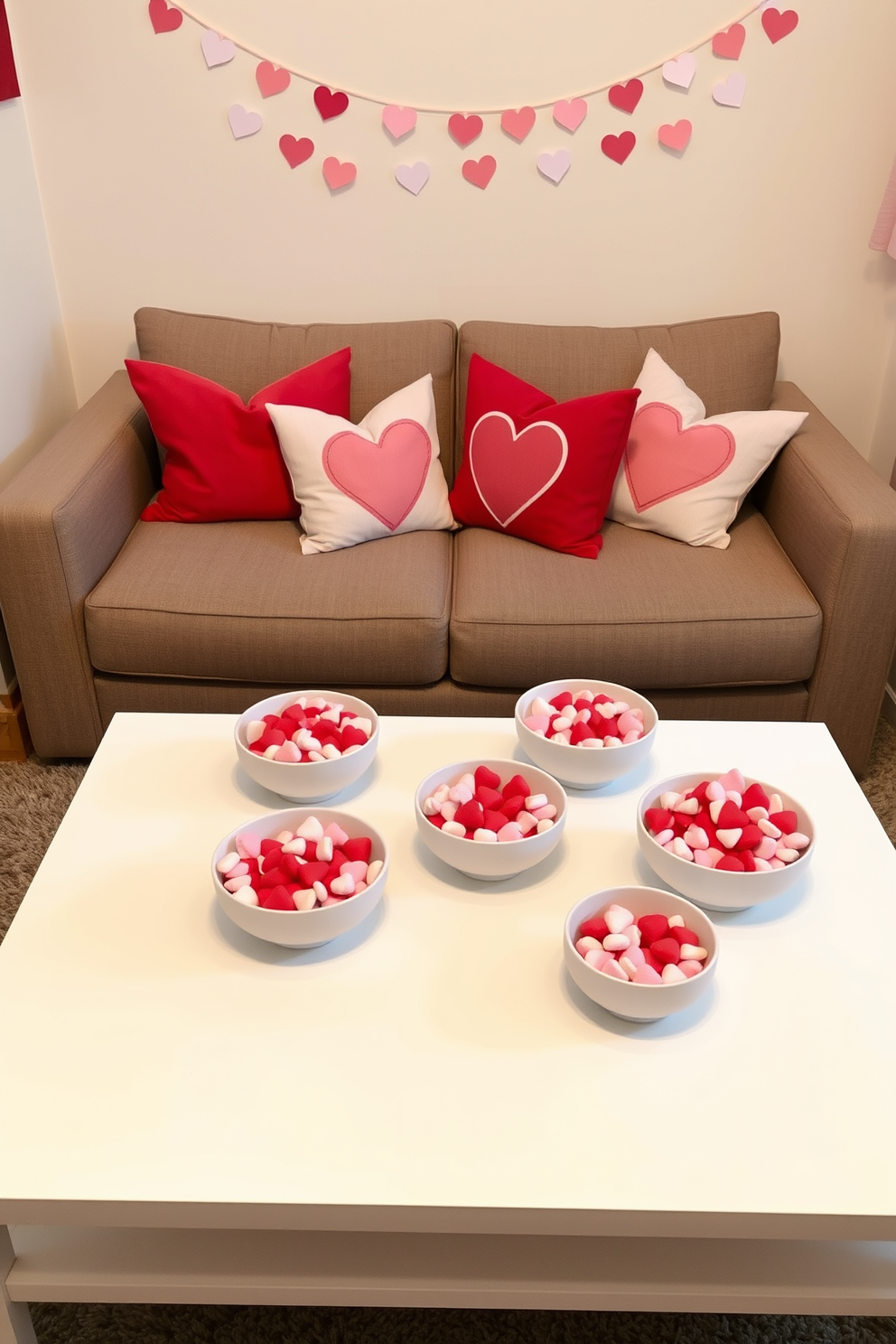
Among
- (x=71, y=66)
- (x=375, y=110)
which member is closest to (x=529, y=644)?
(x=375, y=110)

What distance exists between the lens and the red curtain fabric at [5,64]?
7.90 ft

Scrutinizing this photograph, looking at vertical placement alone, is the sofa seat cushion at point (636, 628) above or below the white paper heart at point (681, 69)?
below

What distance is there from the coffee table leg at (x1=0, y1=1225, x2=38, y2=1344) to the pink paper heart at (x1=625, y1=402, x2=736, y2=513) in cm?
184

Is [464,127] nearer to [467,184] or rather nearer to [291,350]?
[467,184]

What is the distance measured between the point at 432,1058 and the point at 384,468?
57.6 inches

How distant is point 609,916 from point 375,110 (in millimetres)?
2127

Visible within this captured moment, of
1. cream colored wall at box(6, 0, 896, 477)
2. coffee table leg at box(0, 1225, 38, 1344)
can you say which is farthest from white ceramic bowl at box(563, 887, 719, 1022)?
cream colored wall at box(6, 0, 896, 477)

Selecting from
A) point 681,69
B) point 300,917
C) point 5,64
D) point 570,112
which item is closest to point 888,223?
point 681,69

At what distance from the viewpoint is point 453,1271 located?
3.87 feet

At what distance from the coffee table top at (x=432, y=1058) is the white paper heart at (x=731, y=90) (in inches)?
73.2

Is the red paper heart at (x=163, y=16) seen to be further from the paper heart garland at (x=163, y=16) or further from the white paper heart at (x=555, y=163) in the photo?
the white paper heart at (x=555, y=163)

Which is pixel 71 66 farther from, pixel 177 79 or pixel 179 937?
pixel 179 937

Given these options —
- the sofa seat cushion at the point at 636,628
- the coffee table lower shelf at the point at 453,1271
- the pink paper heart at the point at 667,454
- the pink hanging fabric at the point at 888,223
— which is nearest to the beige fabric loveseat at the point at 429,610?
the sofa seat cushion at the point at 636,628

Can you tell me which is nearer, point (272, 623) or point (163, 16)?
point (272, 623)
